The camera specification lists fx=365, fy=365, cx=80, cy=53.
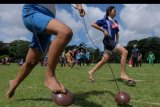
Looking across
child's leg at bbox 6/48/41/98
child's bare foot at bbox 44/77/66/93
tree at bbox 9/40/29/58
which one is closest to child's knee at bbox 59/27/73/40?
child's bare foot at bbox 44/77/66/93

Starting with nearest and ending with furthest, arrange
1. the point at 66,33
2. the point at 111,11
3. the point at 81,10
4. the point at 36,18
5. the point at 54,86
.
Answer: the point at 54,86 < the point at 66,33 < the point at 36,18 < the point at 81,10 < the point at 111,11

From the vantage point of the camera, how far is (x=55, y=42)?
14.7 ft

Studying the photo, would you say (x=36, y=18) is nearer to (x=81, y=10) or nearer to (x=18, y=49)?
(x=81, y=10)

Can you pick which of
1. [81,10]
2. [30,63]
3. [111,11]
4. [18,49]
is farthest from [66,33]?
[18,49]

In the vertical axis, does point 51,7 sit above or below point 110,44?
above

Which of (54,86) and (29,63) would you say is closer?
(54,86)

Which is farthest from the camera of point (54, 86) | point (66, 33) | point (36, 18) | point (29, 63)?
point (29, 63)

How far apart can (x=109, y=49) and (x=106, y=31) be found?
1.65 feet

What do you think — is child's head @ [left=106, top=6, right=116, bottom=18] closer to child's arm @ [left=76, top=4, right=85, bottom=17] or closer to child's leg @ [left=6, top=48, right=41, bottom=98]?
child's leg @ [left=6, top=48, right=41, bottom=98]

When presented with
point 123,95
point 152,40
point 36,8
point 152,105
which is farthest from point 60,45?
point 152,40

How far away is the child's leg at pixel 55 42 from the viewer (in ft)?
14.5

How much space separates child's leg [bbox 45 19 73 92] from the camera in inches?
173

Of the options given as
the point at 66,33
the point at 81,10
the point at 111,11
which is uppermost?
the point at 111,11

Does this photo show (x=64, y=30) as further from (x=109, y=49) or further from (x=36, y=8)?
(x=109, y=49)
